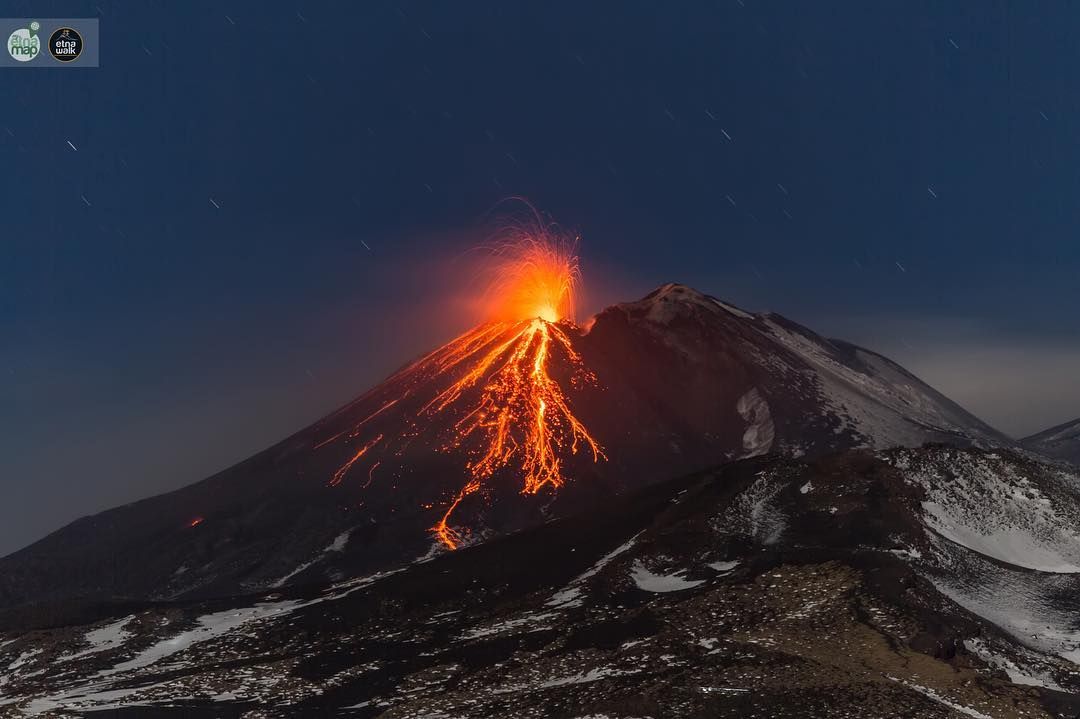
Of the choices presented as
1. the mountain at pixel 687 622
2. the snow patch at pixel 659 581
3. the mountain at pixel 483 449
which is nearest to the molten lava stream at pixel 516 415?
the mountain at pixel 483 449

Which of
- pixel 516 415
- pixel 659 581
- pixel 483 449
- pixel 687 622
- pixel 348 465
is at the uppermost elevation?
pixel 516 415

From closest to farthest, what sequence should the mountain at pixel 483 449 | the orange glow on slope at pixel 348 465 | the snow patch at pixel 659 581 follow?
the snow patch at pixel 659 581 < the mountain at pixel 483 449 < the orange glow on slope at pixel 348 465

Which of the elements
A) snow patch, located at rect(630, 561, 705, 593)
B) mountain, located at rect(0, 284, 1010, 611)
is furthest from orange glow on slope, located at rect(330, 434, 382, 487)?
snow patch, located at rect(630, 561, 705, 593)

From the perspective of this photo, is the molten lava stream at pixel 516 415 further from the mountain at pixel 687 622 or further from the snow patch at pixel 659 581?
the snow patch at pixel 659 581

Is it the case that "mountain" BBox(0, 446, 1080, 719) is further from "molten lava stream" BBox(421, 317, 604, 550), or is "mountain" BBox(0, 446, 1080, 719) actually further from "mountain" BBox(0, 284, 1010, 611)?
"molten lava stream" BBox(421, 317, 604, 550)

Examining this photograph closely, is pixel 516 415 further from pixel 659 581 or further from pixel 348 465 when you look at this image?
pixel 659 581

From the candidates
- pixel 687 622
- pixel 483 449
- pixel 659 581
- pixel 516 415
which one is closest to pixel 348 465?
Answer: pixel 483 449

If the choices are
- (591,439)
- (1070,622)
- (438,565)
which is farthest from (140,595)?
(1070,622)
